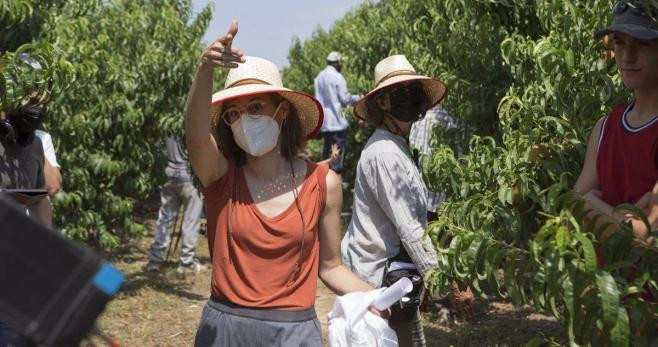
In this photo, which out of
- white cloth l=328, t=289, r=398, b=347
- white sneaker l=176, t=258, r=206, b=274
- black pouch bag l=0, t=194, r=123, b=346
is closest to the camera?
black pouch bag l=0, t=194, r=123, b=346

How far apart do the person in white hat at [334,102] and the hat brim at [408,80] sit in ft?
27.5

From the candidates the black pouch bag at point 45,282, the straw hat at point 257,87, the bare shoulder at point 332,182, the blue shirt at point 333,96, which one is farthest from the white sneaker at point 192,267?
the black pouch bag at point 45,282

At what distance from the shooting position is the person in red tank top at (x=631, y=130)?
2.98 metres

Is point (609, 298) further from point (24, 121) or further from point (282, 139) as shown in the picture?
point (24, 121)

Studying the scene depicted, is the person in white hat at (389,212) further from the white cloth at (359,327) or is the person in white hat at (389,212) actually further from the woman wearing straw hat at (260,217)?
the white cloth at (359,327)

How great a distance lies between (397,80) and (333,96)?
9222 millimetres

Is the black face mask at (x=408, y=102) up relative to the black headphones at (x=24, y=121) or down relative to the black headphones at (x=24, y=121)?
down

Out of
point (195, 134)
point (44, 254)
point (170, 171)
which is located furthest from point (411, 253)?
point (170, 171)

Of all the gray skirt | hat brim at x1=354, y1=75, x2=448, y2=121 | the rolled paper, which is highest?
hat brim at x1=354, y1=75, x2=448, y2=121

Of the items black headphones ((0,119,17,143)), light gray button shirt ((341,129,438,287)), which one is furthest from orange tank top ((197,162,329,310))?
black headphones ((0,119,17,143))

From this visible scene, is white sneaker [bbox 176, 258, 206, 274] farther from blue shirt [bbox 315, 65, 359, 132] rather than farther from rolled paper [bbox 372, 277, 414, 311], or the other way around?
rolled paper [bbox 372, 277, 414, 311]

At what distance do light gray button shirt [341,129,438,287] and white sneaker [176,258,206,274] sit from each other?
5.69 meters

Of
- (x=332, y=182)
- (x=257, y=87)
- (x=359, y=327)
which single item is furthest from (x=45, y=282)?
(x=332, y=182)

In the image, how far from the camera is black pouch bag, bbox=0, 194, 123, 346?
163 cm
